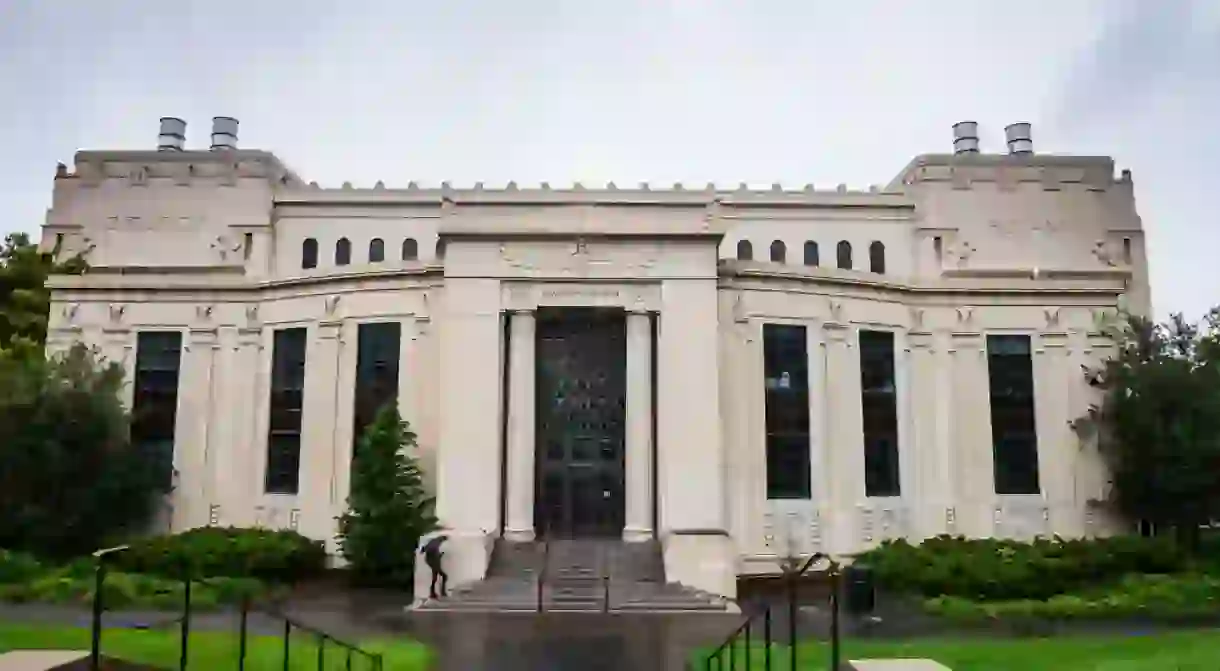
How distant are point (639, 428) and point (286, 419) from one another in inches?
480

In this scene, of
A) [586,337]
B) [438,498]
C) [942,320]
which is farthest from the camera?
[942,320]

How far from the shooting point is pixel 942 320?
34.7 m

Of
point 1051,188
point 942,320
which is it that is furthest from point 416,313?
point 1051,188

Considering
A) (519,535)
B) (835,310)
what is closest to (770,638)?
(519,535)

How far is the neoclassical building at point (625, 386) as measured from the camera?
30.0m

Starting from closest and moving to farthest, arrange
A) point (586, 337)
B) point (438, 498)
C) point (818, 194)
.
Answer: point (438, 498)
point (586, 337)
point (818, 194)

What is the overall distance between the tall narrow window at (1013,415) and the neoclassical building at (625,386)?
9 centimetres

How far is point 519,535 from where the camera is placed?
29266mm

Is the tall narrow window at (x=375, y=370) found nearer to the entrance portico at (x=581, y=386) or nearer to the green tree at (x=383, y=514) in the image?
the entrance portico at (x=581, y=386)

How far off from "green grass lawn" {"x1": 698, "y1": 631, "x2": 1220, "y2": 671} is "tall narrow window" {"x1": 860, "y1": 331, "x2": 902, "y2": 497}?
12552mm

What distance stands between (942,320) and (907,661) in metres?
24.3

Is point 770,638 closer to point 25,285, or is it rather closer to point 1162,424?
point 1162,424

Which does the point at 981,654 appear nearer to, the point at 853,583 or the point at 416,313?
the point at 853,583

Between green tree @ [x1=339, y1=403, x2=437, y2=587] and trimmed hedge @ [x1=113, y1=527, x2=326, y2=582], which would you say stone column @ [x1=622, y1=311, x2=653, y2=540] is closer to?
green tree @ [x1=339, y1=403, x2=437, y2=587]
